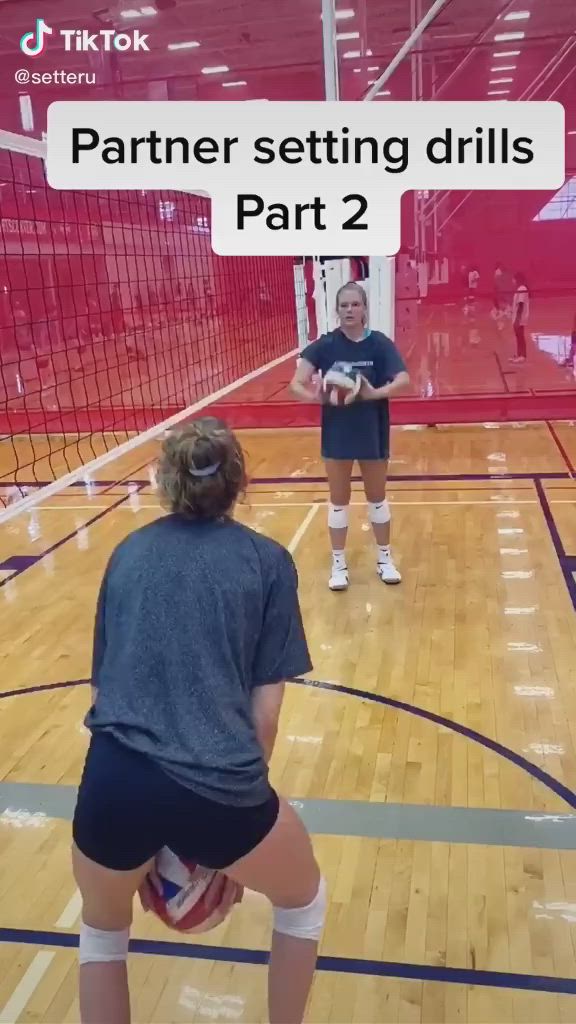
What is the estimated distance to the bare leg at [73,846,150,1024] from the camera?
5.33 ft

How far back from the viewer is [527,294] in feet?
33.1

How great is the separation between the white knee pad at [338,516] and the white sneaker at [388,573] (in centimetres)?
37

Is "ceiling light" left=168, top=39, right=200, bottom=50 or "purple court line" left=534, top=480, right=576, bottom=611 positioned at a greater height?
"ceiling light" left=168, top=39, right=200, bottom=50

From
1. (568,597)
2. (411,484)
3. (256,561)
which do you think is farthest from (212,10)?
(256,561)

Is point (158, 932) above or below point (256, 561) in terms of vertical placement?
below

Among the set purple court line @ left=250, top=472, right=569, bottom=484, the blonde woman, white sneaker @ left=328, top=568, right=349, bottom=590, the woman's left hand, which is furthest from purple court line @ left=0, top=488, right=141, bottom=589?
the woman's left hand

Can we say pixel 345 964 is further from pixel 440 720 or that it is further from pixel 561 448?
pixel 561 448

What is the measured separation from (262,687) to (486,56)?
9736mm

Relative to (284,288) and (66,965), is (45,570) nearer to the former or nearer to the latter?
(66,965)

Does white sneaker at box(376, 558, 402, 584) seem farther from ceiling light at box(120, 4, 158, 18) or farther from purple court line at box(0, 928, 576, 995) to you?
ceiling light at box(120, 4, 158, 18)

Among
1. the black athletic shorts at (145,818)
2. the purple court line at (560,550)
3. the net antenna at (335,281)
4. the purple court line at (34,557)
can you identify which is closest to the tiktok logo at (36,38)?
the purple court line at (34,557)

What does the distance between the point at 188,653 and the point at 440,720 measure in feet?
7.80

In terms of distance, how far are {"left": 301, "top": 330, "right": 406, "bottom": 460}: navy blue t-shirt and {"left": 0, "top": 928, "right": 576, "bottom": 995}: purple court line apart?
2.88 m

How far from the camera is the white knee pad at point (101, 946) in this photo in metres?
1.74
